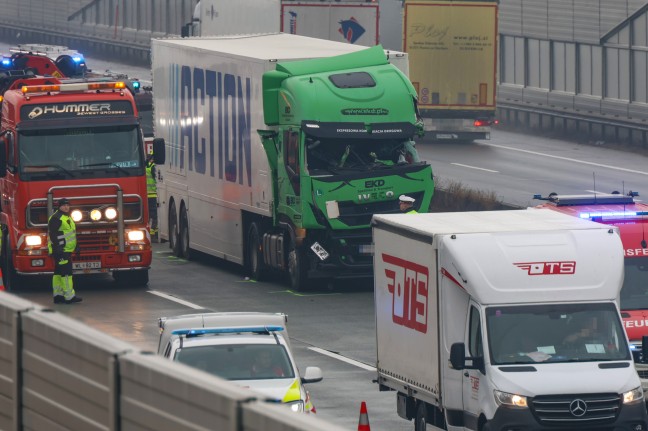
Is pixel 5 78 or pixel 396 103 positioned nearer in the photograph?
pixel 396 103

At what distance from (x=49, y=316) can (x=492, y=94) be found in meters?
43.6

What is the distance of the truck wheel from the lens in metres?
29.2

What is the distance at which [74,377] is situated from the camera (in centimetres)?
750

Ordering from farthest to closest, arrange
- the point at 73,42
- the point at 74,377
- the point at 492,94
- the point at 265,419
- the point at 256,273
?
the point at 73,42 → the point at 492,94 → the point at 256,273 → the point at 74,377 → the point at 265,419

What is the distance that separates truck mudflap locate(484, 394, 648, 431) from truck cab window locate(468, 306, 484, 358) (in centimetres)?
79

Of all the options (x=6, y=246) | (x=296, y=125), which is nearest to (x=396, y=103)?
(x=296, y=125)

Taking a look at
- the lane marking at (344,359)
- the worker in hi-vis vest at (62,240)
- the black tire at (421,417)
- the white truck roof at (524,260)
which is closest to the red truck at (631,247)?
the white truck roof at (524,260)

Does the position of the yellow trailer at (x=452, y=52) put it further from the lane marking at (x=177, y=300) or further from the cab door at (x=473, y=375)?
the cab door at (x=473, y=375)

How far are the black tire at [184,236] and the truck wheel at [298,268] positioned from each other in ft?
14.6

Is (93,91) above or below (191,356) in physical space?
above

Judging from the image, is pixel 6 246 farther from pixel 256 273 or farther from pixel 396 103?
Answer: pixel 396 103

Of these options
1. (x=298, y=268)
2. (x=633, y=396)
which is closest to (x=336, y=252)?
(x=298, y=268)

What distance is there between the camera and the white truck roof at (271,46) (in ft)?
99.6

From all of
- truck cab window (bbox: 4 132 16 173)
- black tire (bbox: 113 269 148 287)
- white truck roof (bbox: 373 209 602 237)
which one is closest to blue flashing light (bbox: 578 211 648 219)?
white truck roof (bbox: 373 209 602 237)
